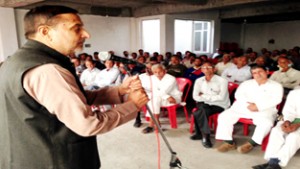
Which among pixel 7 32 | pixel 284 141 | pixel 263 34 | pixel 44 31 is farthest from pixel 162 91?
pixel 263 34

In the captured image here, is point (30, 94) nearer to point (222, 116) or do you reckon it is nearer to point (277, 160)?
point (277, 160)

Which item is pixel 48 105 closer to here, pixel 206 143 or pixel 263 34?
pixel 206 143

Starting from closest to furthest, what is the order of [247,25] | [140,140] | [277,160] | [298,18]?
[277,160] → [140,140] → [298,18] → [247,25]

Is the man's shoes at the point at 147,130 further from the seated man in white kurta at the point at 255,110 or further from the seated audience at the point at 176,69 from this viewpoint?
the seated audience at the point at 176,69

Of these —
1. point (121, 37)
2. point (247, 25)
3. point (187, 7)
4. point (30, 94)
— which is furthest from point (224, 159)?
point (247, 25)

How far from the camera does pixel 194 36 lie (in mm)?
8906

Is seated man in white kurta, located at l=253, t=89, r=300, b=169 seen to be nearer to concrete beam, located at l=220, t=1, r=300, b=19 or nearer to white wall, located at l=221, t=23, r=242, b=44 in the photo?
concrete beam, located at l=220, t=1, r=300, b=19

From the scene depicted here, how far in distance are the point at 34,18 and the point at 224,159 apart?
2.29 meters

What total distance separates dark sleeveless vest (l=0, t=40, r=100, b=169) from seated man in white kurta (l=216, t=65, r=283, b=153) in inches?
86.1

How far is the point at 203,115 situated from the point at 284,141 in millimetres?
915

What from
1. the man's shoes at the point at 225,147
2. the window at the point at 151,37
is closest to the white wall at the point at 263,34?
the window at the point at 151,37

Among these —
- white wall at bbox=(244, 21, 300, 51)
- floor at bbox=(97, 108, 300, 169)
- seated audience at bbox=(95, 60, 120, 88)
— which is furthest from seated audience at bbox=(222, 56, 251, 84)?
white wall at bbox=(244, 21, 300, 51)

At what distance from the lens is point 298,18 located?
10539mm

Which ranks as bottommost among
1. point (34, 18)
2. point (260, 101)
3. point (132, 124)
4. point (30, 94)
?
point (132, 124)
